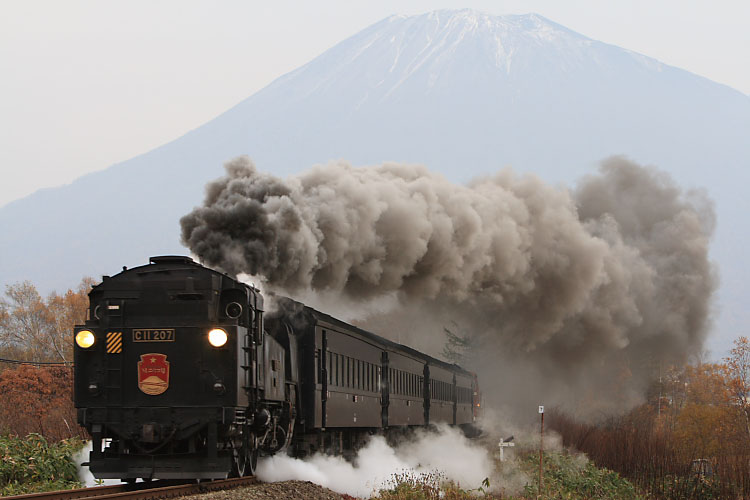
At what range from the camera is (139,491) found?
1214 cm

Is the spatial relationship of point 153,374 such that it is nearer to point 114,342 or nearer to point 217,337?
point 114,342

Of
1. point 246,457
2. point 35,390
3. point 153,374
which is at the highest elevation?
point 153,374

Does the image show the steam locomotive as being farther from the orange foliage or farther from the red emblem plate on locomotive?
the orange foliage

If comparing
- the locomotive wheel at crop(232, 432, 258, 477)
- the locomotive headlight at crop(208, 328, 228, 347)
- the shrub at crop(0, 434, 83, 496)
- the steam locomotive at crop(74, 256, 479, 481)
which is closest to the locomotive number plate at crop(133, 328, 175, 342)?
the steam locomotive at crop(74, 256, 479, 481)

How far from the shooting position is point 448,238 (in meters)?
27.7

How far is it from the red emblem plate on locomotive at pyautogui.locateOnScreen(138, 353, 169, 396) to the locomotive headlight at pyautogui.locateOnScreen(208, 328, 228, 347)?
751 mm

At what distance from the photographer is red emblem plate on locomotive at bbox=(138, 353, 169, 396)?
43.8 ft

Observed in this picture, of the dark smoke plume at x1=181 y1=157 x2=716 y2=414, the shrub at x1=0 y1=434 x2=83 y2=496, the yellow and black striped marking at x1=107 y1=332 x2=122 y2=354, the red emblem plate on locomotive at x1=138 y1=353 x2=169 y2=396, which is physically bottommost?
the shrub at x1=0 y1=434 x2=83 y2=496

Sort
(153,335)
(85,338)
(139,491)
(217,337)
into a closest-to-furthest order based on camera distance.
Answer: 1. (139,491)
2. (217,337)
3. (153,335)
4. (85,338)

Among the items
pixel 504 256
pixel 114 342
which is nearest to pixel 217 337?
pixel 114 342

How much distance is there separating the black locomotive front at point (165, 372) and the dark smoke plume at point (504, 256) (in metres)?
4.10

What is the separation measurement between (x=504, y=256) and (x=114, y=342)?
67.6 feet

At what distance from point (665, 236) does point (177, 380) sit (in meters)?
36.7

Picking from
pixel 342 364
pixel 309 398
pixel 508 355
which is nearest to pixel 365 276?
pixel 342 364
